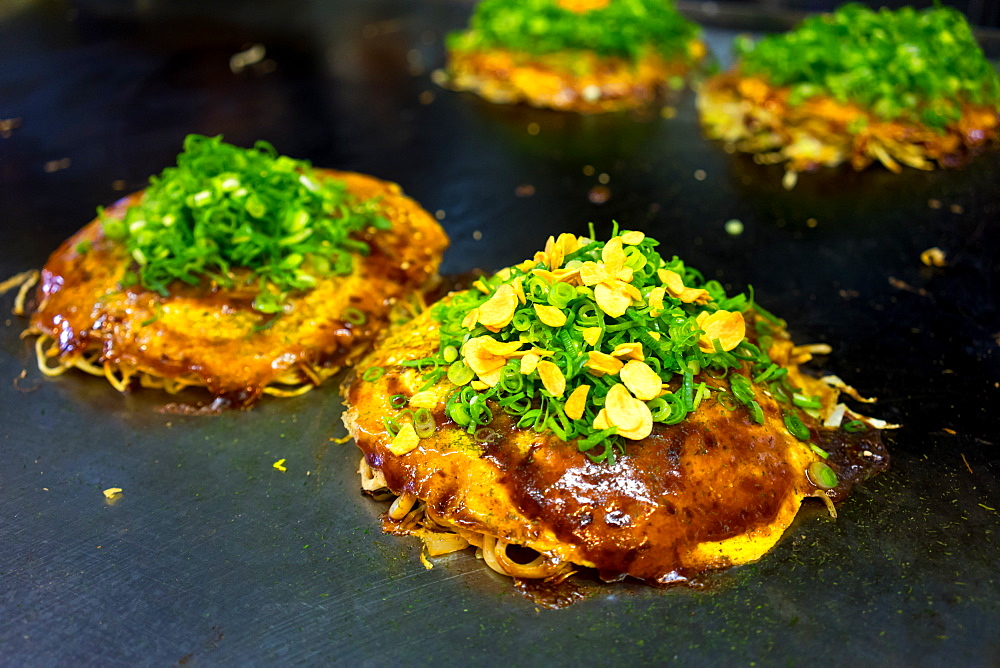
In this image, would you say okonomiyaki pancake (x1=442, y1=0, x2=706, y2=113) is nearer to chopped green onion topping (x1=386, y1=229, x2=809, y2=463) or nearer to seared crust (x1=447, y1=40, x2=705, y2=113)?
seared crust (x1=447, y1=40, x2=705, y2=113)

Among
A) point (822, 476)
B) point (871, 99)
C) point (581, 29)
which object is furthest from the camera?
point (581, 29)

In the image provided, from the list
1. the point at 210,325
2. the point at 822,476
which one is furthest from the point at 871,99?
the point at 210,325

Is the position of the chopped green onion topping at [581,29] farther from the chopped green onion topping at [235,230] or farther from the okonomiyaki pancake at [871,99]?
the chopped green onion topping at [235,230]

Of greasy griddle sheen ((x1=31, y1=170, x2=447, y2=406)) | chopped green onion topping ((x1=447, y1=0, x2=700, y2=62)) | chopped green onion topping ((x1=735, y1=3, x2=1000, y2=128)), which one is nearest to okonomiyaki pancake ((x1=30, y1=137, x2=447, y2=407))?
greasy griddle sheen ((x1=31, y1=170, x2=447, y2=406))

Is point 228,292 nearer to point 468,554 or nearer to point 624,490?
point 468,554

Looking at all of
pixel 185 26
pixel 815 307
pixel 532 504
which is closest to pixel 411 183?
pixel 815 307

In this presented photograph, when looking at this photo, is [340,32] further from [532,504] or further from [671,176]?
[532,504]

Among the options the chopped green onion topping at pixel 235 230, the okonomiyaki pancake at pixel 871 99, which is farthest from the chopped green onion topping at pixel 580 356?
the okonomiyaki pancake at pixel 871 99

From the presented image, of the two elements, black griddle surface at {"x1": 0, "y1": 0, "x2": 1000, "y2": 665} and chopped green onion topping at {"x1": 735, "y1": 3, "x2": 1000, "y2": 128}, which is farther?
chopped green onion topping at {"x1": 735, "y1": 3, "x2": 1000, "y2": 128}
